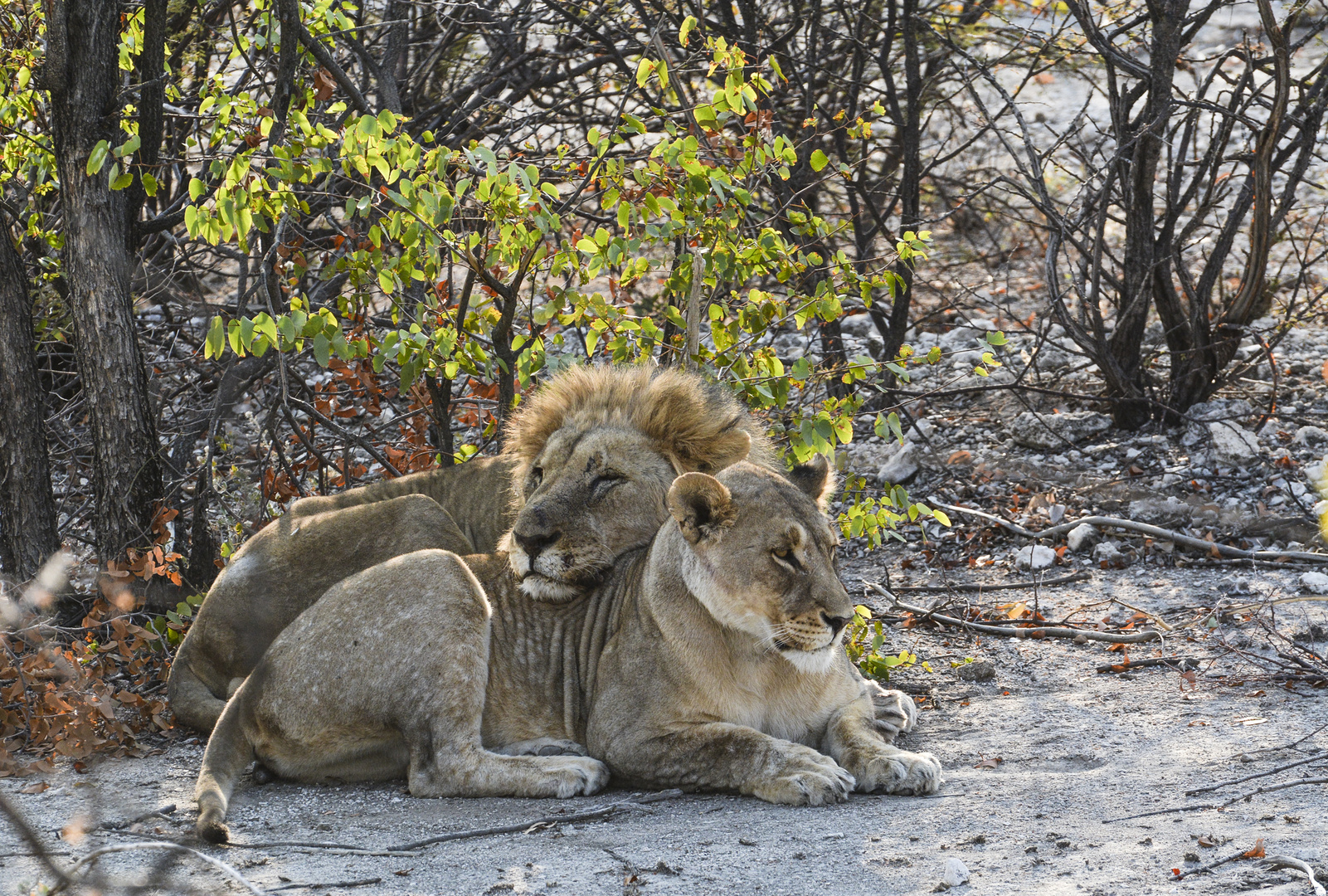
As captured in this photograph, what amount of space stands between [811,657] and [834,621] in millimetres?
158

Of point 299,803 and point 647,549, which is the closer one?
point 299,803

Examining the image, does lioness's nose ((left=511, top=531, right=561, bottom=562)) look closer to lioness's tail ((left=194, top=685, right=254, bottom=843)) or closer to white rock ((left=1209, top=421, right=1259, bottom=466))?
lioness's tail ((left=194, top=685, right=254, bottom=843))

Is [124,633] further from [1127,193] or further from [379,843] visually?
[1127,193]

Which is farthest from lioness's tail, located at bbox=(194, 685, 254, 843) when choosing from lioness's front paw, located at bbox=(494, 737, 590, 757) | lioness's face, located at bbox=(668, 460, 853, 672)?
lioness's face, located at bbox=(668, 460, 853, 672)

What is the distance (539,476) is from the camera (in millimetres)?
5461

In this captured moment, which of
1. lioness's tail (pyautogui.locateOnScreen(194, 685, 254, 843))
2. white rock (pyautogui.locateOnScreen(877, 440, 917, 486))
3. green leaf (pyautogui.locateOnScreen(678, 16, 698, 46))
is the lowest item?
lioness's tail (pyautogui.locateOnScreen(194, 685, 254, 843))

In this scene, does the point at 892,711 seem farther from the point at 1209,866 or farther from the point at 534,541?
the point at 1209,866

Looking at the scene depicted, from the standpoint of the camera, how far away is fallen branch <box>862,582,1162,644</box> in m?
6.14

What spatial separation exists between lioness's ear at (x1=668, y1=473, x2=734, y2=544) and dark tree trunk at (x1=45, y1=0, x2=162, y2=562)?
10.4ft

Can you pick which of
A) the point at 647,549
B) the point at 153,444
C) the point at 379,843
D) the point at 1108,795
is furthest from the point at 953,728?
the point at 153,444

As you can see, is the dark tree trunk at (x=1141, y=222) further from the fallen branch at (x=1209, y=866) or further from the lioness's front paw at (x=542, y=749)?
the fallen branch at (x=1209, y=866)

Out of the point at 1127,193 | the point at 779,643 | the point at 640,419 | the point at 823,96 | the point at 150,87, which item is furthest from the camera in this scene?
the point at 823,96

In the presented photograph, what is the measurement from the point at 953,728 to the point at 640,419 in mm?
1790

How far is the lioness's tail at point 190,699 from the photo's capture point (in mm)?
5363
